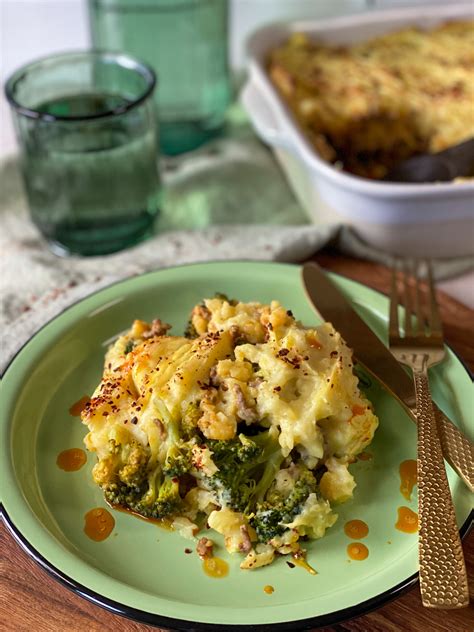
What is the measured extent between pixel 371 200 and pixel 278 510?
4.01ft

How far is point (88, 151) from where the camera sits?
2.50 m

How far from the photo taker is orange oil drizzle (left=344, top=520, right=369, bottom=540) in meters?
1.60

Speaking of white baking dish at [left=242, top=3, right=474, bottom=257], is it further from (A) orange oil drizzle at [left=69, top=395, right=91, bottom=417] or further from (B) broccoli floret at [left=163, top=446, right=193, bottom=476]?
(B) broccoli floret at [left=163, top=446, right=193, bottom=476]

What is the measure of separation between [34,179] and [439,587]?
180 centimetres

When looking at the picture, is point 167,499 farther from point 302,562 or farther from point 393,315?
point 393,315

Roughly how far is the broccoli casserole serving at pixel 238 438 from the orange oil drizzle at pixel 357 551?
Result: 0.06 meters

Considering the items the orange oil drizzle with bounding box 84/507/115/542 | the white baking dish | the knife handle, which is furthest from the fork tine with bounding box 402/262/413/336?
the orange oil drizzle with bounding box 84/507/115/542

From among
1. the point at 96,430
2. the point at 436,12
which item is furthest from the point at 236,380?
the point at 436,12

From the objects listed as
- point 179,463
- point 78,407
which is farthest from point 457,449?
point 78,407

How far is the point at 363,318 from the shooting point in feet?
6.98

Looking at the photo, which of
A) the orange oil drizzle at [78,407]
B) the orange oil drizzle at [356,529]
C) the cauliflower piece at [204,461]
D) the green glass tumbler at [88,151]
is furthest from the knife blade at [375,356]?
the green glass tumbler at [88,151]

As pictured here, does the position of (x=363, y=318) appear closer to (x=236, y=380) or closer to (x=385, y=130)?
(x=236, y=380)

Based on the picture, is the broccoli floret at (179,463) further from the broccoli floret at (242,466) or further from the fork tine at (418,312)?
the fork tine at (418,312)

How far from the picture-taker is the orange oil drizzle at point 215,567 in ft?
5.03
